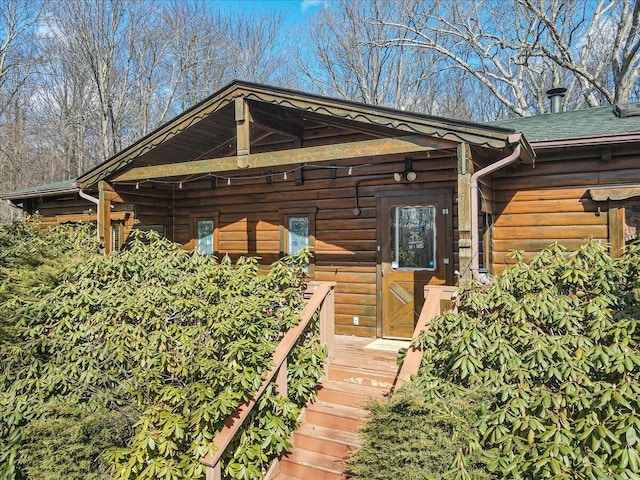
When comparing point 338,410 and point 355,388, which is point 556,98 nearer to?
point 355,388

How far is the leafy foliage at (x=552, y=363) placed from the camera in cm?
270

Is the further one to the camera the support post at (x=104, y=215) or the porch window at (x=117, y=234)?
the porch window at (x=117, y=234)

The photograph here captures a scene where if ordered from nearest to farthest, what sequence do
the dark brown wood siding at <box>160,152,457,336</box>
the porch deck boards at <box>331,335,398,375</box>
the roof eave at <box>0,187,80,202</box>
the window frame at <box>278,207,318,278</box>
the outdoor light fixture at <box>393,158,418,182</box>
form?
the porch deck boards at <box>331,335,398,375</box> → the outdoor light fixture at <box>393,158,418,182</box> → the dark brown wood siding at <box>160,152,457,336</box> → the window frame at <box>278,207,318,278</box> → the roof eave at <box>0,187,80,202</box>

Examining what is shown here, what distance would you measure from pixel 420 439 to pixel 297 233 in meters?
4.78

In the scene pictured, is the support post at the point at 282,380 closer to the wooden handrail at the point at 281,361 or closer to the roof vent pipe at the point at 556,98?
the wooden handrail at the point at 281,361

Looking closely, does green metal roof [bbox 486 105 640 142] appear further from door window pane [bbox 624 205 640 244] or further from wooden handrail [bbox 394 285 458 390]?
wooden handrail [bbox 394 285 458 390]

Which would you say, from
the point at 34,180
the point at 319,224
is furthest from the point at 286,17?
the point at 319,224

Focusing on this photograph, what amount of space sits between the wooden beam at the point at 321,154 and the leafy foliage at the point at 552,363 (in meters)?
1.69

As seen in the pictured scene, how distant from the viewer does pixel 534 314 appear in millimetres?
3332

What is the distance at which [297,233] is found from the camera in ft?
24.1

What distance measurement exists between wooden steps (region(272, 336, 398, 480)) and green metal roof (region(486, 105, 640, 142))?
346 centimetres

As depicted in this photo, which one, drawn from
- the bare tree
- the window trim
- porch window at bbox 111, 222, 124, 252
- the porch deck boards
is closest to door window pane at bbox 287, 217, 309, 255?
the window trim

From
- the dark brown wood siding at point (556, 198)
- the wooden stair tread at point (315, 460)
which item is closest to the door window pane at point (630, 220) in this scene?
the dark brown wood siding at point (556, 198)

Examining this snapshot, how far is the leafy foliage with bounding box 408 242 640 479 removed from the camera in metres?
2.70
